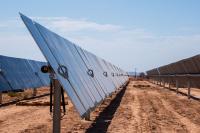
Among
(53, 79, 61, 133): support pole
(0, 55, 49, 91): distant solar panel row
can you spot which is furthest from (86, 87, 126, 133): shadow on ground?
(0, 55, 49, 91): distant solar panel row

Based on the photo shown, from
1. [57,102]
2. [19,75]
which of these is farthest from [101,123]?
[19,75]

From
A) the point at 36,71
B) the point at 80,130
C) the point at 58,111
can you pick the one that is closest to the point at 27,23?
the point at 58,111

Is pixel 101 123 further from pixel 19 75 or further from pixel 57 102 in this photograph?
pixel 19 75

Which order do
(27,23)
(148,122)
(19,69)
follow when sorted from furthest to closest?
(19,69), (148,122), (27,23)

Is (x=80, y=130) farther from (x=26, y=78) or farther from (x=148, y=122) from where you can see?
(x=26, y=78)

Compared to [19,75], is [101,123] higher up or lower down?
lower down

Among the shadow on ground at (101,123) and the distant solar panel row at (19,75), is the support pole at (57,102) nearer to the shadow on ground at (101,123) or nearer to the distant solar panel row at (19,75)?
the shadow on ground at (101,123)

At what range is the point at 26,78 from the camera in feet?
95.2

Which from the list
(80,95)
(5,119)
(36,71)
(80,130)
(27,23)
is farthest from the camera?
(36,71)

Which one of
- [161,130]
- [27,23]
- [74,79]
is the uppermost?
[27,23]

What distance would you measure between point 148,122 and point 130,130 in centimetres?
195

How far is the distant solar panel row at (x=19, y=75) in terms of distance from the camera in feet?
79.2

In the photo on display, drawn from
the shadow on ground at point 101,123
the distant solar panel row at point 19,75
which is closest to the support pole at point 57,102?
the shadow on ground at point 101,123

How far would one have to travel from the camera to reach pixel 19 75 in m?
27.7
